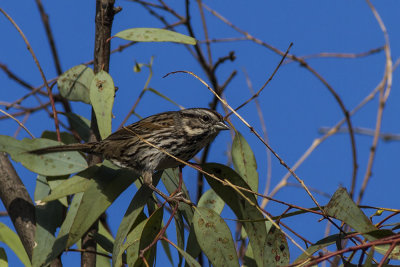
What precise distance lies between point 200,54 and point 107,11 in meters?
1.12

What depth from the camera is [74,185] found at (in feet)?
9.67

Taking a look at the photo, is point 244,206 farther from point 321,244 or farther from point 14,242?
point 14,242

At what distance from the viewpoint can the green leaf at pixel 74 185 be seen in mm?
2885

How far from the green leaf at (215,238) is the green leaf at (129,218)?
31 centimetres

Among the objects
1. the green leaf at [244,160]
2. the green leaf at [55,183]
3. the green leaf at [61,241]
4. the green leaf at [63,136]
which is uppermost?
the green leaf at [63,136]

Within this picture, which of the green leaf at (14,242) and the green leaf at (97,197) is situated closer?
the green leaf at (97,197)

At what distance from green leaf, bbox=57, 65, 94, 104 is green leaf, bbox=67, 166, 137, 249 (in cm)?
51

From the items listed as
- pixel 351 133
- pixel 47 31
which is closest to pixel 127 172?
pixel 351 133

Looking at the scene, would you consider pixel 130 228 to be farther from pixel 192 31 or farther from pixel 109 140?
pixel 192 31

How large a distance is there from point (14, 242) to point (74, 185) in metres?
0.60

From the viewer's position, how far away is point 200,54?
168 inches

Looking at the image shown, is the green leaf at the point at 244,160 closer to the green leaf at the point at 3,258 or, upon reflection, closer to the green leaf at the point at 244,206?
the green leaf at the point at 244,206

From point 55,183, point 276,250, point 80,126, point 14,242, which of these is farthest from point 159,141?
point 276,250

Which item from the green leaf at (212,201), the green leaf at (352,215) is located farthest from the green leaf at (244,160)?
the green leaf at (352,215)
